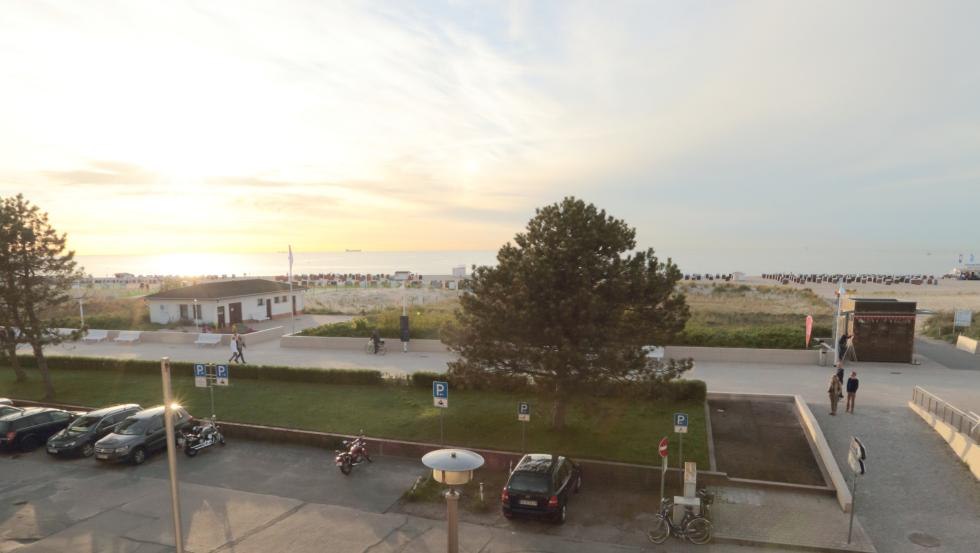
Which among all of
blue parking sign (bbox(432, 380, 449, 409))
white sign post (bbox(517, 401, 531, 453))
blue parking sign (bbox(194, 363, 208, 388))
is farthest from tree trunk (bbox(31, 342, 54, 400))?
white sign post (bbox(517, 401, 531, 453))

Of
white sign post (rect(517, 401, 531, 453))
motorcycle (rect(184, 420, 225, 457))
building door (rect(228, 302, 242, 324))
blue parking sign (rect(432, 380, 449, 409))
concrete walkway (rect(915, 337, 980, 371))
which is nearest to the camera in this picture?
white sign post (rect(517, 401, 531, 453))

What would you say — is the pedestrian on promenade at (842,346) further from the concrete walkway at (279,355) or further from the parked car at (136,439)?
the parked car at (136,439)

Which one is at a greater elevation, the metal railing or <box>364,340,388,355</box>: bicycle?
the metal railing

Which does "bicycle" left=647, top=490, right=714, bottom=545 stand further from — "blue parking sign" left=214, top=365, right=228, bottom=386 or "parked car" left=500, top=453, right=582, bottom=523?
"blue parking sign" left=214, top=365, right=228, bottom=386

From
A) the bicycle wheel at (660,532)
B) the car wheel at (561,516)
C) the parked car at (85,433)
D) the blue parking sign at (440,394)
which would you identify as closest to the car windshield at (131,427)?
the parked car at (85,433)

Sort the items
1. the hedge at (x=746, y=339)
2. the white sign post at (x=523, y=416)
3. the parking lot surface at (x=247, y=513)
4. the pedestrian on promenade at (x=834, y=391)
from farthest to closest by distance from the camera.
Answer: the hedge at (x=746, y=339), the pedestrian on promenade at (x=834, y=391), the white sign post at (x=523, y=416), the parking lot surface at (x=247, y=513)

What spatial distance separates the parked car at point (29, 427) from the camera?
18469mm

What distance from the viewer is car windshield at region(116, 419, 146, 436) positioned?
17594mm

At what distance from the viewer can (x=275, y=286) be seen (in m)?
47.4

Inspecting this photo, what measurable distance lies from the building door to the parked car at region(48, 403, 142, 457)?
22.6 m

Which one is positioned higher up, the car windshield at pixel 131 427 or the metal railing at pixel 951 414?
the metal railing at pixel 951 414

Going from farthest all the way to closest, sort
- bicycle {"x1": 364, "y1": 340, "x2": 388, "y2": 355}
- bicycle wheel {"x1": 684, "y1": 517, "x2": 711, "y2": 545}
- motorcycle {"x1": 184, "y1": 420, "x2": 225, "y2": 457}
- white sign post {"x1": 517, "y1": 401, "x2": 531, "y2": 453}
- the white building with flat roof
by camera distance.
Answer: the white building with flat roof → bicycle {"x1": 364, "y1": 340, "x2": 388, "y2": 355} → motorcycle {"x1": 184, "y1": 420, "x2": 225, "y2": 457} → white sign post {"x1": 517, "y1": 401, "x2": 531, "y2": 453} → bicycle wheel {"x1": 684, "y1": 517, "x2": 711, "y2": 545}

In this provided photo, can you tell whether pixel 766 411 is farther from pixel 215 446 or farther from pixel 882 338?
pixel 215 446

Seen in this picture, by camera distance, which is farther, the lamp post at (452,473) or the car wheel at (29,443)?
the car wheel at (29,443)
